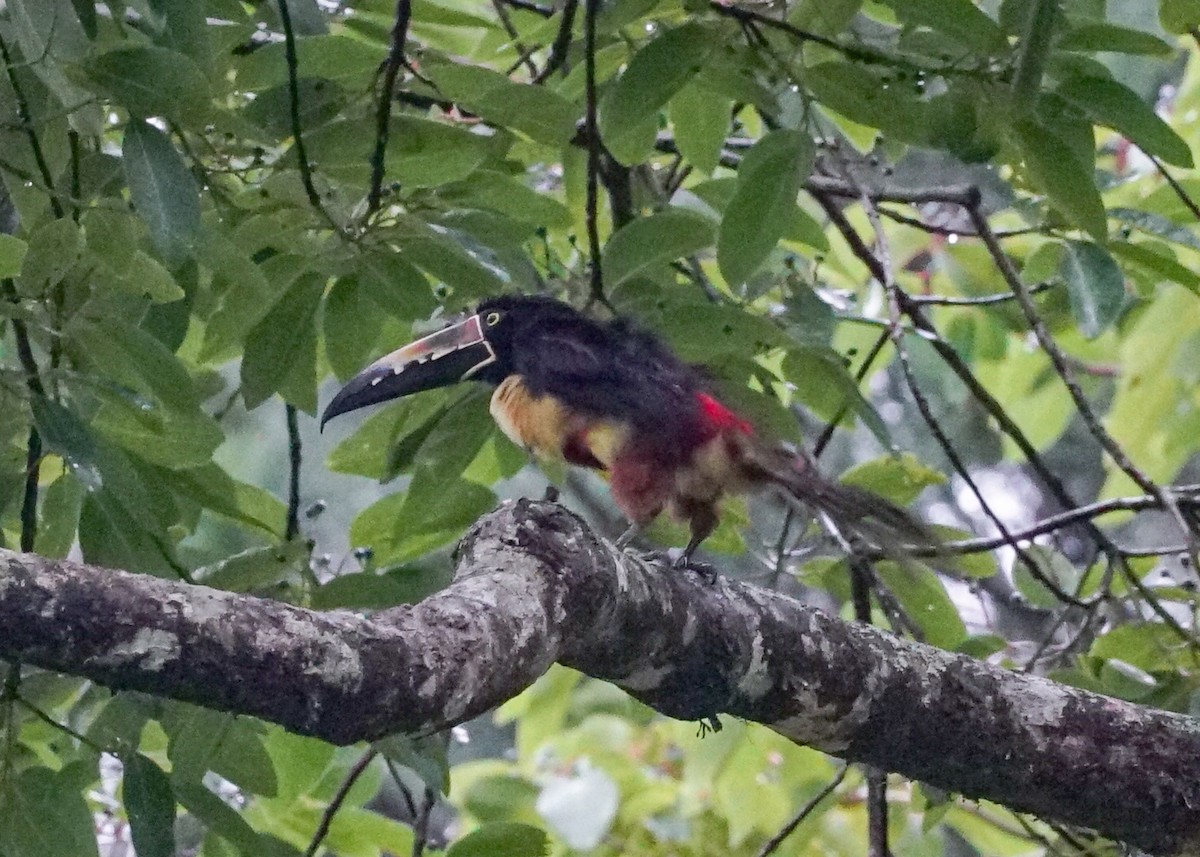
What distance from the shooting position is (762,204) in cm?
227

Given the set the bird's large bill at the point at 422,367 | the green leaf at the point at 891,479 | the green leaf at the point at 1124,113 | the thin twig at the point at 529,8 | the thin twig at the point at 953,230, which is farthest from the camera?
the green leaf at the point at 891,479

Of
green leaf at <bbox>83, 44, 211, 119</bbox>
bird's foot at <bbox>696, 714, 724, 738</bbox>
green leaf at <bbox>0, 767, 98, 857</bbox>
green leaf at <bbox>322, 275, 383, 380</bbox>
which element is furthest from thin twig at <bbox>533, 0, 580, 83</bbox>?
green leaf at <bbox>0, 767, 98, 857</bbox>

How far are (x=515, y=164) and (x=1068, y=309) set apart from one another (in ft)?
3.61

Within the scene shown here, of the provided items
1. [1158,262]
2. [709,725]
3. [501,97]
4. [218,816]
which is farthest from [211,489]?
[1158,262]

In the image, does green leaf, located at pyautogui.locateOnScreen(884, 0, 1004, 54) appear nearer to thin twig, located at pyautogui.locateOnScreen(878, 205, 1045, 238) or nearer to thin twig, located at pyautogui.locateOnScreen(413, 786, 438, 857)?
thin twig, located at pyautogui.locateOnScreen(878, 205, 1045, 238)

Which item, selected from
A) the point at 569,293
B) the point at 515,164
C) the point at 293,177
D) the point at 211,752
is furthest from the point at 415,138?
the point at 211,752

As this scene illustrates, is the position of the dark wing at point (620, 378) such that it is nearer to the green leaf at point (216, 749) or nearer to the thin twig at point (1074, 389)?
the thin twig at point (1074, 389)

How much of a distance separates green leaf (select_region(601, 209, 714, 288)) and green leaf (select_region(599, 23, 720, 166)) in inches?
12.1

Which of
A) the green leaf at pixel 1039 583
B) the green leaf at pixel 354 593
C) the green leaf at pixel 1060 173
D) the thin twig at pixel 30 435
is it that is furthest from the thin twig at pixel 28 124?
the green leaf at pixel 1039 583

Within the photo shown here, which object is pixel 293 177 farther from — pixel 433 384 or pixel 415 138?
pixel 433 384

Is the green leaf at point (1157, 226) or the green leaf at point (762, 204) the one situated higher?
the green leaf at point (1157, 226)

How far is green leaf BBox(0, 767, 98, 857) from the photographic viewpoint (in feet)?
6.59

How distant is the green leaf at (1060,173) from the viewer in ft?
6.88

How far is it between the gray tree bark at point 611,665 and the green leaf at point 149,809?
0.52 m
